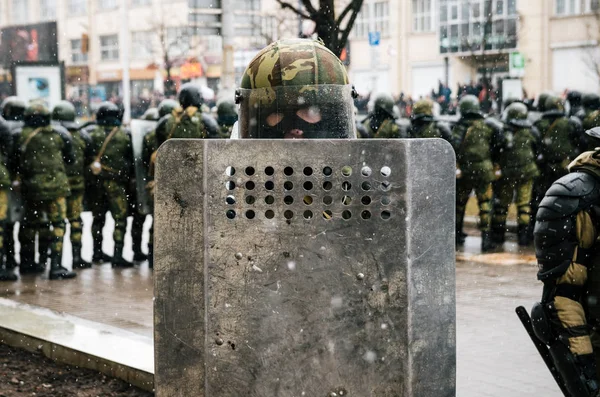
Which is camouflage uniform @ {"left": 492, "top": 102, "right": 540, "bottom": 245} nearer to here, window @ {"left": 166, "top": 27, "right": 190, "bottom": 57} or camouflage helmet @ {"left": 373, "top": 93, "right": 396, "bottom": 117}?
camouflage helmet @ {"left": 373, "top": 93, "right": 396, "bottom": 117}

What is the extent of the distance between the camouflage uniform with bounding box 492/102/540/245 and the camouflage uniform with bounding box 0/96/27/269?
616 cm

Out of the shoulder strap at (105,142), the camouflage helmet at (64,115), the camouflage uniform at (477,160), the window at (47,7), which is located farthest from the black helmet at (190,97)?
the window at (47,7)

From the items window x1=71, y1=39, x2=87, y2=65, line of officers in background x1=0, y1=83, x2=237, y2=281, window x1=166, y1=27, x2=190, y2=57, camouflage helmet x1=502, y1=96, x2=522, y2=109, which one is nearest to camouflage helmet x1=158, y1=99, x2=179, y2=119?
line of officers in background x1=0, y1=83, x2=237, y2=281

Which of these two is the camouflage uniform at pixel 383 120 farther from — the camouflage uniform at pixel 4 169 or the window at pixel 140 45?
the window at pixel 140 45

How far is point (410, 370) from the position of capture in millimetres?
3127

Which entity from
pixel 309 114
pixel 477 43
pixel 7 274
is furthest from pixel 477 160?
pixel 477 43

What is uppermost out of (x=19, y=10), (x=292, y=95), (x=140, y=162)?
(x=19, y=10)

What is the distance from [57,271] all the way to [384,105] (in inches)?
195

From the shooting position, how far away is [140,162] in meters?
12.0

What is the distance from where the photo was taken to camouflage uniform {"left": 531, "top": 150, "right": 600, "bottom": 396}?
4.34m

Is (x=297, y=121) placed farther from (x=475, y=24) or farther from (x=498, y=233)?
(x=475, y=24)

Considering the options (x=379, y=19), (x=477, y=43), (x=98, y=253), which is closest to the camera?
(x=98, y=253)

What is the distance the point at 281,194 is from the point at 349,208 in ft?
0.71

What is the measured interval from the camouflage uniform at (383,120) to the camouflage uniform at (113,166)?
319 centimetres
